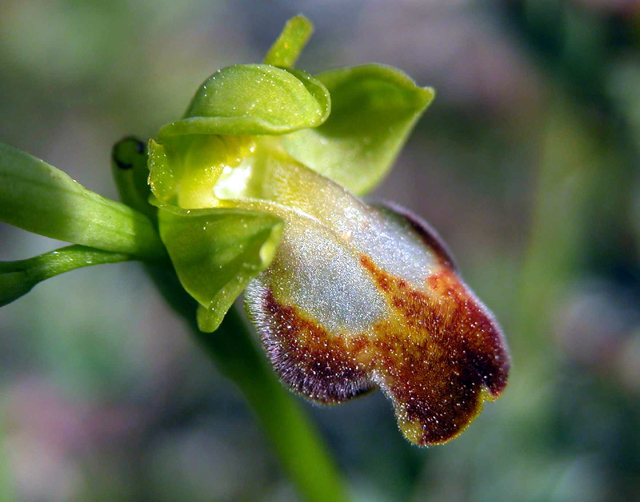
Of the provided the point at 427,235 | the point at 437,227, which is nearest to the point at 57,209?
the point at 427,235

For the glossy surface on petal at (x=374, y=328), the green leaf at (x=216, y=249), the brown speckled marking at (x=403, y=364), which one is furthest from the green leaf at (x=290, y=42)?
the brown speckled marking at (x=403, y=364)

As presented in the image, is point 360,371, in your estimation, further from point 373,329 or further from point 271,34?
point 271,34

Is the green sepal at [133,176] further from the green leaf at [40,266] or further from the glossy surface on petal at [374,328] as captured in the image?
the glossy surface on petal at [374,328]

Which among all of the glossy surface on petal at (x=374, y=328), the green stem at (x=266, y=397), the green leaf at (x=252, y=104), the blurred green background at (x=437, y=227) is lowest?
the blurred green background at (x=437, y=227)

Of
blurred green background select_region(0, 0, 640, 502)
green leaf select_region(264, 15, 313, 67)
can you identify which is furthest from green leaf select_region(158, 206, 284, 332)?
blurred green background select_region(0, 0, 640, 502)

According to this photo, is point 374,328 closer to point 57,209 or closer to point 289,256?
point 289,256

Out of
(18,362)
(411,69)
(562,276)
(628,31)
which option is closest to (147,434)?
(18,362)
